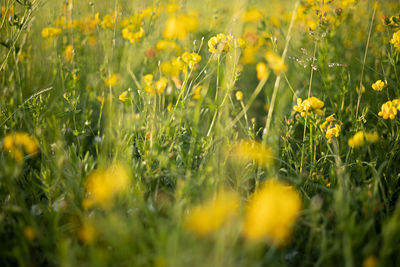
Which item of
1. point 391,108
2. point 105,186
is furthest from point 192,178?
point 391,108

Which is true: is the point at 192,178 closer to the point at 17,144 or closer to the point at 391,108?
the point at 17,144

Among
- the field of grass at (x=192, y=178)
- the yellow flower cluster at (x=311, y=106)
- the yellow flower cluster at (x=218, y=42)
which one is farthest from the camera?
the yellow flower cluster at (x=218, y=42)

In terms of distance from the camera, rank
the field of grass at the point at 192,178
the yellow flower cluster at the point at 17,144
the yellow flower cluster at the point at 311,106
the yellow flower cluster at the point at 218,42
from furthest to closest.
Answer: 1. the yellow flower cluster at the point at 218,42
2. the yellow flower cluster at the point at 311,106
3. the yellow flower cluster at the point at 17,144
4. the field of grass at the point at 192,178

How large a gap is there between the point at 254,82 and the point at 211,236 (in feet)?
7.03

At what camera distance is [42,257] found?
3.74 ft

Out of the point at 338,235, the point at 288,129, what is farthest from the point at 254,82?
the point at 338,235

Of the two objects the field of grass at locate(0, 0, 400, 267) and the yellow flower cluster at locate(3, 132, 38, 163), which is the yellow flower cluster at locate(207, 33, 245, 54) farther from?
the yellow flower cluster at locate(3, 132, 38, 163)

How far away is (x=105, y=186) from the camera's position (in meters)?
0.97

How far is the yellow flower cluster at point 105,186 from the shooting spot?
0.99 m

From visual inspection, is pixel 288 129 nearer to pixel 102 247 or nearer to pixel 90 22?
pixel 102 247

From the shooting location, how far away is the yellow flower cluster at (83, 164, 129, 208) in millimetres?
Result: 988

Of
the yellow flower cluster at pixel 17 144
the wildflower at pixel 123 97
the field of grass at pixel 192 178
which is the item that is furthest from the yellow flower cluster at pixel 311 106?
the yellow flower cluster at pixel 17 144

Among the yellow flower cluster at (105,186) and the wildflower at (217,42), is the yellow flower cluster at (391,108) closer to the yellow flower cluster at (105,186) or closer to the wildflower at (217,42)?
the wildflower at (217,42)

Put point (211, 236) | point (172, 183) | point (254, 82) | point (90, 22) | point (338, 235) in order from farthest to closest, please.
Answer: point (254, 82), point (90, 22), point (172, 183), point (338, 235), point (211, 236)
